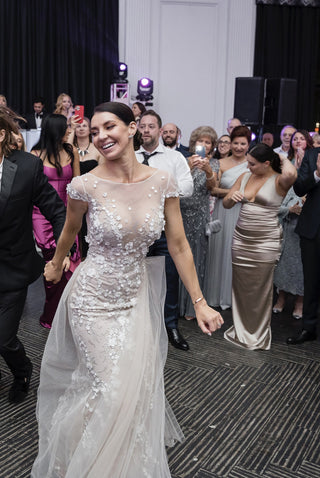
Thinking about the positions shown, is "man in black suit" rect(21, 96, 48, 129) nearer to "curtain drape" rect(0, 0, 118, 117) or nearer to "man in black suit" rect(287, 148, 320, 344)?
"curtain drape" rect(0, 0, 118, 117)

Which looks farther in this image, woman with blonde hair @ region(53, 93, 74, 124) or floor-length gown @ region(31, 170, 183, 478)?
woman with blonde hair @ region(53, 93, 74, 124)

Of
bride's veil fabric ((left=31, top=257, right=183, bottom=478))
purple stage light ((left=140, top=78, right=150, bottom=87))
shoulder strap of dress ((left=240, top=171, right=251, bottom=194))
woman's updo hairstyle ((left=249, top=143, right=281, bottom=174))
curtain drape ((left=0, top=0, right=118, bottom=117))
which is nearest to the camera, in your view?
bride's veil fabric ((left=31, top=257, right=183, bottom=478))

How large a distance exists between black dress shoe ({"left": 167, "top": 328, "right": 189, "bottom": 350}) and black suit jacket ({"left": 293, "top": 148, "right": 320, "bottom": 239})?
1116 millimetres

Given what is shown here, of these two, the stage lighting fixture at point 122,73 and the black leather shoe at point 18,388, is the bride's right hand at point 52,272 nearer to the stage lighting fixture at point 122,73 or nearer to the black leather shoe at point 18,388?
the black leather shoe at point 18,388

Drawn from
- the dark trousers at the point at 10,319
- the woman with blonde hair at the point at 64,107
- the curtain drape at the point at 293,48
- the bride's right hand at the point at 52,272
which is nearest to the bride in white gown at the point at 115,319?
the bride's right hand at the point at 52,272

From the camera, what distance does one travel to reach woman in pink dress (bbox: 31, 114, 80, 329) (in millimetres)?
3887

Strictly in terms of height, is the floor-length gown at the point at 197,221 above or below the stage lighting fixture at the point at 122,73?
below

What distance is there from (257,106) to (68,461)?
A: 560 centimetres

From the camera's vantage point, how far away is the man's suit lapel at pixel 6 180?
2406mm

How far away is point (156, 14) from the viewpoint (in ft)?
30.2

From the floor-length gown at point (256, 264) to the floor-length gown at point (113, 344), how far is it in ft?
5.82

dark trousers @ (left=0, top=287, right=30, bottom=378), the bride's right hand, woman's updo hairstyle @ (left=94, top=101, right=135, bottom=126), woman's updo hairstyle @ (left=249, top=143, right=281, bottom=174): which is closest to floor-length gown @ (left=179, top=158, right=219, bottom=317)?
woman's updo hairstyle @ (left=249, top=143, right=281, bottom=174)

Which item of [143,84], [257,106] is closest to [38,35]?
[143,84]

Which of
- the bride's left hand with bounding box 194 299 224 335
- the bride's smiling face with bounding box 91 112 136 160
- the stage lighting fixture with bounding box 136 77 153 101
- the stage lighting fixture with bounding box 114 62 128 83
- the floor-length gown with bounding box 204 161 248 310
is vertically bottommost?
the floor-length gown with bounding box 204 161 248 310
